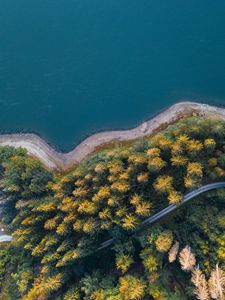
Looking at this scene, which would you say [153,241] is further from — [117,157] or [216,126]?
[216,126]

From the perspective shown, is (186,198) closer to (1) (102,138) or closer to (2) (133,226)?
(2) (133,226)

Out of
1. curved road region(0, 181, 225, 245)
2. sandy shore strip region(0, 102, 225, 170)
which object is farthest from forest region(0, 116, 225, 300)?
sandy shore strip region(0, 102, 225, 170)

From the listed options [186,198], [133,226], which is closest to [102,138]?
[186,198]

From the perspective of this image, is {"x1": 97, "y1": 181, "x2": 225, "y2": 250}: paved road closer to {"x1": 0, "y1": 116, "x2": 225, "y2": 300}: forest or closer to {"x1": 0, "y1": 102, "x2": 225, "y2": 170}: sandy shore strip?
{"x1": 0, "y1": 116, "x2": 225, "y2": 300}: forest

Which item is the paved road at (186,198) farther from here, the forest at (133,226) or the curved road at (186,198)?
the forest at (133,226)

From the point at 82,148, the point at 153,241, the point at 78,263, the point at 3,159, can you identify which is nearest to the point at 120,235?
the point at 153,241

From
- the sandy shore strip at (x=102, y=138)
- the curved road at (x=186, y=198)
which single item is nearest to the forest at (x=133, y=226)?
the curved road at (x=186, y=198)

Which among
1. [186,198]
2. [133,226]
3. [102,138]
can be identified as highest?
[102,138]
